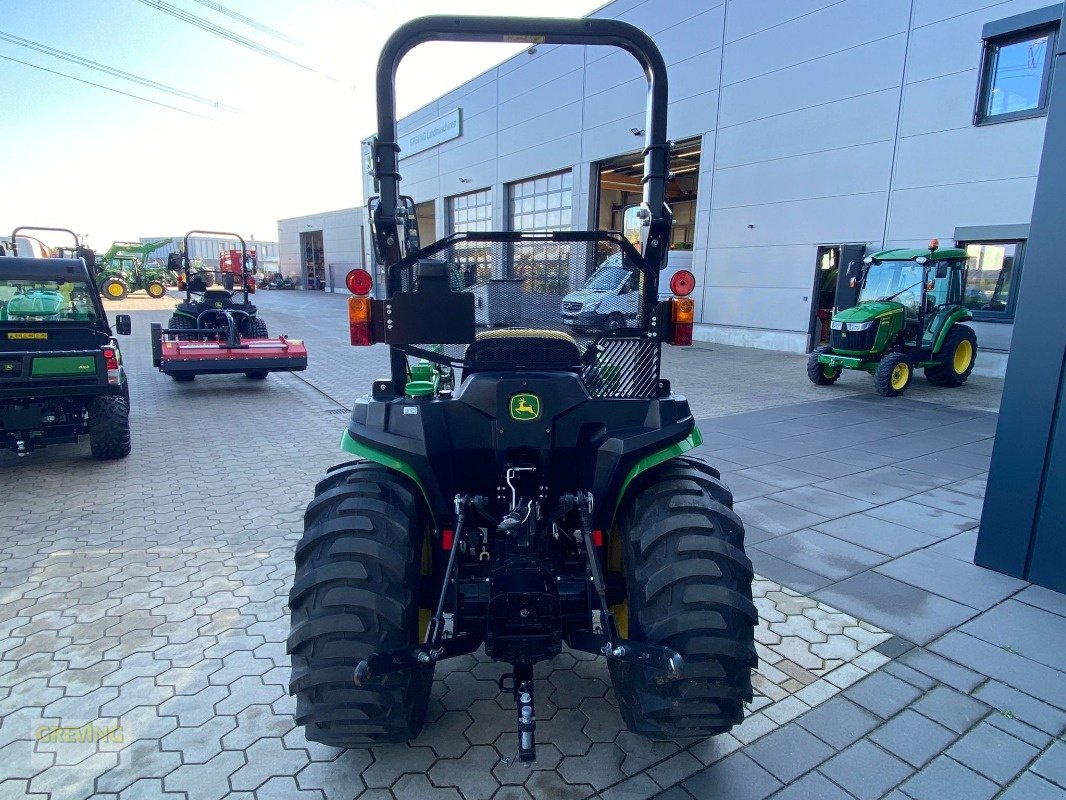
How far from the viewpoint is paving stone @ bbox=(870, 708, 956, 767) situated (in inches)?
94.1

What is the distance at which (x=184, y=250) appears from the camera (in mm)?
10539

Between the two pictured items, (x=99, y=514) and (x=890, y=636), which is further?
(x=99, y=514)

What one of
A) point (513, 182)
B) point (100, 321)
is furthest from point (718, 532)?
point (513, 182)

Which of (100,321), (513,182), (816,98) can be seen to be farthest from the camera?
(513,182)

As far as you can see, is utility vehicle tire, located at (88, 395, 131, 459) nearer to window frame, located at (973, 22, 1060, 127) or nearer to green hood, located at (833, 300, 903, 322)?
green hood, located at (833, 300, 903, 322)

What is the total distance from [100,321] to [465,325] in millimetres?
5933

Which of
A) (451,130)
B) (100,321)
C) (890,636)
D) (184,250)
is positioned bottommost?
(890,636)

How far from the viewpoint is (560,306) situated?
8.57ft

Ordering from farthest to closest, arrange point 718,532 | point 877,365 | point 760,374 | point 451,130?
point 451,130 → point 760,374 → point 877,365 → point 718,532

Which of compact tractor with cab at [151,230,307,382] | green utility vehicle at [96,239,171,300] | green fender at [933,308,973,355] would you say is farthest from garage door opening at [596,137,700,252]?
green utility vehicle at [96,239,171,300]

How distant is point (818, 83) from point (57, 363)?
51.3 feet

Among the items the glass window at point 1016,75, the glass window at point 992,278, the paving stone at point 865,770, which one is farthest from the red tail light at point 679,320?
the glass window at point 1016,75

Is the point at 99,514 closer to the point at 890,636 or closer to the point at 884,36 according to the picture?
the point at 890,636

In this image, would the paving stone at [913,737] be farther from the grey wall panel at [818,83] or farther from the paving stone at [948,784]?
the grey wall panel at [818,83]
